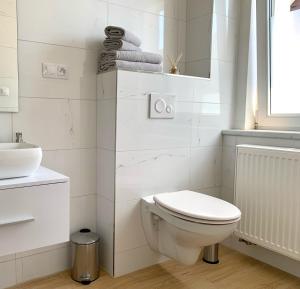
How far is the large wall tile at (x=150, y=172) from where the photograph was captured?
1671 millimetres

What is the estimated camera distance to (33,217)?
3.67 ft

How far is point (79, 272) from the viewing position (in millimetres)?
1638

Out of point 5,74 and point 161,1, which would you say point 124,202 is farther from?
point 161,1

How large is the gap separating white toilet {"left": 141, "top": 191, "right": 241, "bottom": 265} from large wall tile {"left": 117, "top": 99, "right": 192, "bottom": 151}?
12.7 inches

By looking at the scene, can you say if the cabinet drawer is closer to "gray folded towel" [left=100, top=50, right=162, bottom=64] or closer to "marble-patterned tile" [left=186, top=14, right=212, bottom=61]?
"gray folded towel" [left=100, top=50, right=162, bottom=64]

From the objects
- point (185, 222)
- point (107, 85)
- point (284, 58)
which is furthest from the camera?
point (284, 58)

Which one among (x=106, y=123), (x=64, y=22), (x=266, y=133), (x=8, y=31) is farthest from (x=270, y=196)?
(x=8, y=31)

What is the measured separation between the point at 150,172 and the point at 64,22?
960 mm

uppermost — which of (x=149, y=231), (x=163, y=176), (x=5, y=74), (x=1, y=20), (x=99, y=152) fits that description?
(x=1, y=20)

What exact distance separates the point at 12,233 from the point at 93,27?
3.92 ft

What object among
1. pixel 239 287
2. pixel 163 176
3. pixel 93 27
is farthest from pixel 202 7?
pixel 239 287

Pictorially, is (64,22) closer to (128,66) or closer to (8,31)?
(8,31)

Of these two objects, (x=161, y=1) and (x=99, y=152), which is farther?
(x=161, y=1)

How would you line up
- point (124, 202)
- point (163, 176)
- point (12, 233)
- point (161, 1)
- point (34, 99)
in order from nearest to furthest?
point (12, 233) → point (34, 99) → point (124, 202) → point (163, 176) → point (161, 1)
